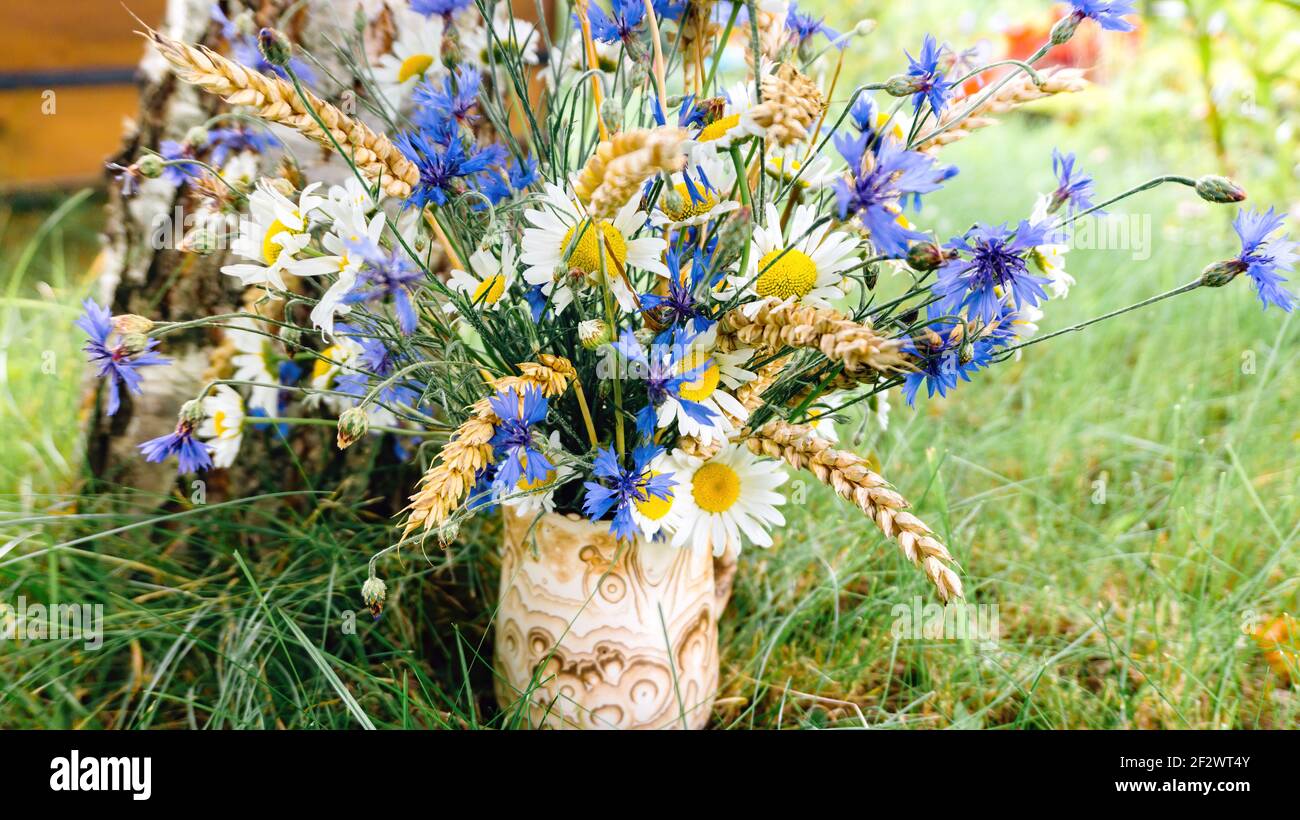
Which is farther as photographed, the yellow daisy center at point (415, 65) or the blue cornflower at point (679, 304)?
the yellow daisy center at point (415, 65)

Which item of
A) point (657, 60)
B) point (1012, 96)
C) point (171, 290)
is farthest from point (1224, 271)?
point (171, 290)

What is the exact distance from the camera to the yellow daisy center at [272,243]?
0.60m

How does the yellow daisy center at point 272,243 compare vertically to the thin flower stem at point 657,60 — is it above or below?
below

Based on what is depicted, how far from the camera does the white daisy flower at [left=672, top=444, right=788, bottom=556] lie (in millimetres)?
667

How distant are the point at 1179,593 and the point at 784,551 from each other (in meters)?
0.38

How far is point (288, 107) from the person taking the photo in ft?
1.81

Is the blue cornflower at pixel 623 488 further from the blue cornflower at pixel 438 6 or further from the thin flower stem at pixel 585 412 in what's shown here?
the blue cornflower at pixel 438 6

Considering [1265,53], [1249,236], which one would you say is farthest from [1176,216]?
[1249,236]

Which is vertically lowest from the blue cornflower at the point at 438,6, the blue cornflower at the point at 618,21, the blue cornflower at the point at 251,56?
the blue cornflower at the point at 618,21

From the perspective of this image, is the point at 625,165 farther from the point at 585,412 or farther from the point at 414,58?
the point at 414,58

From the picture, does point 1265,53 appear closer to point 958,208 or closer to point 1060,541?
point 958,208

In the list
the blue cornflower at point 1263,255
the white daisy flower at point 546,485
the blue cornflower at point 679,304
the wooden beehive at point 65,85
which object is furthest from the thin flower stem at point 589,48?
the wooden beehive at point 65,85

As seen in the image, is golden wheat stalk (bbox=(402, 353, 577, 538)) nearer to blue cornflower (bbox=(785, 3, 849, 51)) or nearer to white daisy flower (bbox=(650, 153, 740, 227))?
white daisy flower (bbox=(650, 153, 740, 227))

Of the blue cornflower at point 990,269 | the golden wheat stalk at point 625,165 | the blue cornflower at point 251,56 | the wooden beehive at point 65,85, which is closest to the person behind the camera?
the golden wheat stalk at point 625,165
